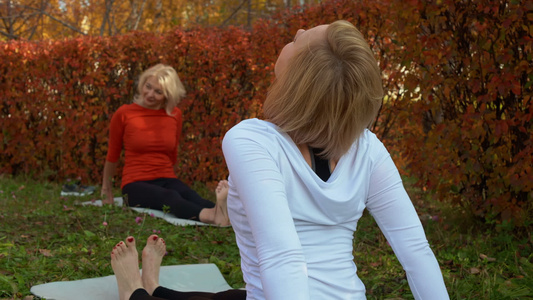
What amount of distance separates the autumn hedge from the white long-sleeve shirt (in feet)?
7.44

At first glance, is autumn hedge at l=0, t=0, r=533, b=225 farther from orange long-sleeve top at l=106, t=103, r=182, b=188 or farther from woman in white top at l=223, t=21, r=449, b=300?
woman in white top at l=223, t=21, r=449, b=300

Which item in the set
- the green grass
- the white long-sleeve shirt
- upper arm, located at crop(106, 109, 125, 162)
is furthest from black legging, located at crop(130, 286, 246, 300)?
A: upper arm, located at crop(106, 109, 125, 162)

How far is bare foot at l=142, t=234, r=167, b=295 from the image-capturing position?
2.95 m

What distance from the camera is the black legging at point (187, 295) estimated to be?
2.34 m

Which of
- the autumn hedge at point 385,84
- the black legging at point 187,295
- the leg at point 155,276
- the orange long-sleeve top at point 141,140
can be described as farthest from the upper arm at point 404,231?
the orange long-sleeve top at point 141,140

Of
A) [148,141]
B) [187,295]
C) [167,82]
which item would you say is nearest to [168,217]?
[148,141]

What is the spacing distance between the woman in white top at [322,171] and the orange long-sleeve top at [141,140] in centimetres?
415

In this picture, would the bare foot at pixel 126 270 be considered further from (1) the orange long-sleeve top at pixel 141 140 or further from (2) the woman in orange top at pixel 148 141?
(1) the orange long-sleeve top at pixel 141 140

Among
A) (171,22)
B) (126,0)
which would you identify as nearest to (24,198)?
(126,0)

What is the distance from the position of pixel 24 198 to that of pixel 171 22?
11.4m

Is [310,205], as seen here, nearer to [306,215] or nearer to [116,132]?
[306,215]

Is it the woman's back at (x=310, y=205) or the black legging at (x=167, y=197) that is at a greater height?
the woman's back at (x=310, y=205)

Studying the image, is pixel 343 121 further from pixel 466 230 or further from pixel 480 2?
pixel 466 230

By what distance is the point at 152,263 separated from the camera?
3018 millimetres
